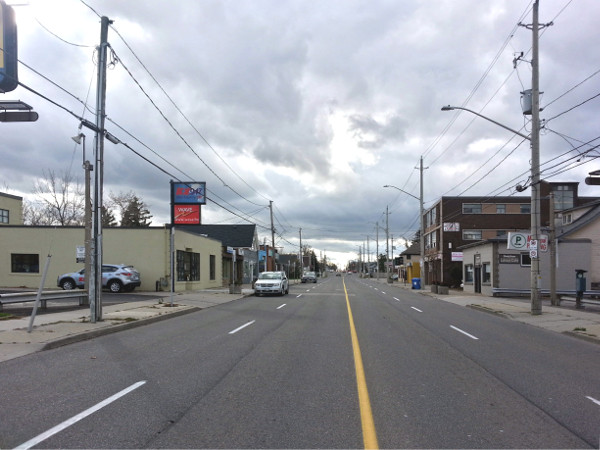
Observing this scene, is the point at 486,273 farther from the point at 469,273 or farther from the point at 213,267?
the point at 213,267

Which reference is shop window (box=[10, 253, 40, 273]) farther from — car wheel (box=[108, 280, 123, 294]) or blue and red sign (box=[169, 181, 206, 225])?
blue and red sign (box=[169, 181, 206, 225])

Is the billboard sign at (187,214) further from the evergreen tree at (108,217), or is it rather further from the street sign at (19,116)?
the evergreen tree at (108,217)

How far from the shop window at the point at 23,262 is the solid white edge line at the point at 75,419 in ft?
91.4

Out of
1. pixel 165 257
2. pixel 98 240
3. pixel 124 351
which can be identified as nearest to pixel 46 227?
pixel 165 257

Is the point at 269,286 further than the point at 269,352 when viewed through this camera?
Yes

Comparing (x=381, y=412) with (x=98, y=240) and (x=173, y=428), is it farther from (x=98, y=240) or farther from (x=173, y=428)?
(x=98, y=240)

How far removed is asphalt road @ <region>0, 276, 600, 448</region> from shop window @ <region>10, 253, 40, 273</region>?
897 inches

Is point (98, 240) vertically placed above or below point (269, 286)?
above

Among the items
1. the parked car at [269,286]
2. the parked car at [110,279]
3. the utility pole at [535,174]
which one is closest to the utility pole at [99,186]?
the parked car at [110,279]

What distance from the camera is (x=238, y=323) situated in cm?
1543

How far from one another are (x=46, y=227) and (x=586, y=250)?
35.7 metres

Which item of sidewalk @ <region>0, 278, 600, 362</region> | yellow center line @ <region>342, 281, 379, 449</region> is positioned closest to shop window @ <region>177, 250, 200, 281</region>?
sidewalk @ <region>0, 278, 600, 362</region>

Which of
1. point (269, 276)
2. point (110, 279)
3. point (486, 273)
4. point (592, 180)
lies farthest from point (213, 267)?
point (592, 180)

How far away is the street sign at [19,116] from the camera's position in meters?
12.7
